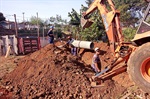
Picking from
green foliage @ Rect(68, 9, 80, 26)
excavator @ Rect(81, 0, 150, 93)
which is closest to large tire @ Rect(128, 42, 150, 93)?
excavator @ Rect(81, 0, 150, 93)

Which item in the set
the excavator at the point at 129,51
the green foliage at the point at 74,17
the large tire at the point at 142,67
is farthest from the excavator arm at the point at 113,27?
the green foliage at the point at 74,17

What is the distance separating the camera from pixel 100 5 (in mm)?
7020

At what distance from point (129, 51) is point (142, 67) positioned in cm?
84

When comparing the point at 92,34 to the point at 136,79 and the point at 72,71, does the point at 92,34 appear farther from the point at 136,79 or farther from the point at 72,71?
the point at 136,79

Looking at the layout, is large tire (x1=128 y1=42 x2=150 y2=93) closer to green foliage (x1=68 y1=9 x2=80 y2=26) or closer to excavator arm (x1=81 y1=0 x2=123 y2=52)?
excavator arm (x1=81 y1=0 x2=123 y2=52)

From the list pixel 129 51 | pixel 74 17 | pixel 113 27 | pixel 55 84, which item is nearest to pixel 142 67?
pixel 129 51

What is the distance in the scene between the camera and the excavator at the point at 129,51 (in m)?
4.55

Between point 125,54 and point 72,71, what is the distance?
339 cm

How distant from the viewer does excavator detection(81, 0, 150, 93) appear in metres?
4.55

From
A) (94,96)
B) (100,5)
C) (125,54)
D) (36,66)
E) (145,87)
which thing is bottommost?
(94,96)

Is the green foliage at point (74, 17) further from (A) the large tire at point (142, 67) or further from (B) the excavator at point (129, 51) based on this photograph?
(A) the large tire at point (142, 67)

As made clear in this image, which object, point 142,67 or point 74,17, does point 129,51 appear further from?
point 74,17

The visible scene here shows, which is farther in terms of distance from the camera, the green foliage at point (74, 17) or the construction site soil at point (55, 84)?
the green foliage at point (74, 17)

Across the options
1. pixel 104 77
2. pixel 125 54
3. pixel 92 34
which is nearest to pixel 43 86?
pixel 104 77
